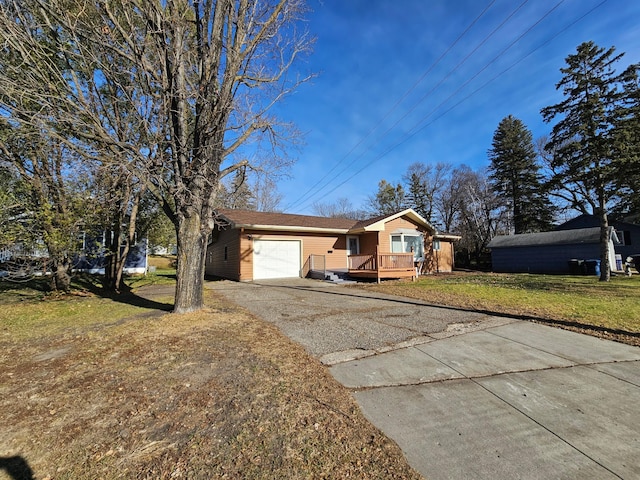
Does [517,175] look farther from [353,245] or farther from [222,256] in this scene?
[222,256]

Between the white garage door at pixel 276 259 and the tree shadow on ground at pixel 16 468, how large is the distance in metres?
12.9

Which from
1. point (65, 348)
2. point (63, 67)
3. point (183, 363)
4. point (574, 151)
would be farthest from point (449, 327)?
point (574, 151)

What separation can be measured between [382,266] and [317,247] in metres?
4.26

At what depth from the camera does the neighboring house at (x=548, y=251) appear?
19.2m

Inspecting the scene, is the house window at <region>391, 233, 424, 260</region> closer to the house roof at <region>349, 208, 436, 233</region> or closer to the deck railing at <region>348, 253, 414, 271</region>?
the house roof at <region>349, 208, 436, 233</region>

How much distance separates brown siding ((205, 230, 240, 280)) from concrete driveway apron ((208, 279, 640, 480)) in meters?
10.1

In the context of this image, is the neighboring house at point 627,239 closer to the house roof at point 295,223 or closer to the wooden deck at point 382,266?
the house roof at point 295,223

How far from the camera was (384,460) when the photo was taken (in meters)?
2.14

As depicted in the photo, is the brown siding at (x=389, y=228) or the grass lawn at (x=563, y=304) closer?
the grass lawn at (x=563, y=304)

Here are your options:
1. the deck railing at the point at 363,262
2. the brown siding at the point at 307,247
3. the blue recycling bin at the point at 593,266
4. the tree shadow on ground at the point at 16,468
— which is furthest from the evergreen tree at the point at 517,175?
the tree shadow on ground at the point at 16,468

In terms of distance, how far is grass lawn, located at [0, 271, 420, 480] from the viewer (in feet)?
6.75

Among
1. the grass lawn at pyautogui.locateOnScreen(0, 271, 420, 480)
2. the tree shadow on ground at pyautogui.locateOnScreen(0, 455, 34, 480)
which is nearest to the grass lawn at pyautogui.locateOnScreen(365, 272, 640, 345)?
the grass lawn at pyautogui.locateOnScreen(0, 271, 420, 480)

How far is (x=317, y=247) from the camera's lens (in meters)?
16.9

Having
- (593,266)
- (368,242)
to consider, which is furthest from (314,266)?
(593,266)
